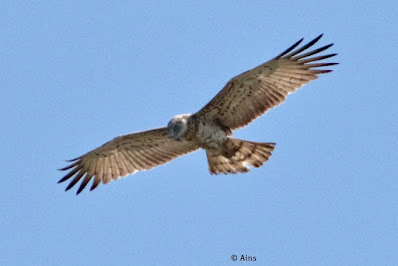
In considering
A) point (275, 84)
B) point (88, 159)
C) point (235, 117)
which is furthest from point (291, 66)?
point (88, 159)

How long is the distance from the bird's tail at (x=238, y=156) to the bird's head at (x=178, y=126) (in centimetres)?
66

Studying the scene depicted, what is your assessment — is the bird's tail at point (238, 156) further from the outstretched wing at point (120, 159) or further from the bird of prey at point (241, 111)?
the outstretched wing at point (120, 159)

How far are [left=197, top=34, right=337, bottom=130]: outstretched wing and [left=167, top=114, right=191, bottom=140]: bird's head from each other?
0.99 feet

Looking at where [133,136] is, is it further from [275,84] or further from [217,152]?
[275,84]

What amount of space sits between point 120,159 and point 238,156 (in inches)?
85.6

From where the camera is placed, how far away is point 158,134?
13.7 m

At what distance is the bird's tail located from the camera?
42.9 feet

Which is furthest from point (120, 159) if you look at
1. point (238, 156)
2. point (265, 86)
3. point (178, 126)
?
point (265, 86)

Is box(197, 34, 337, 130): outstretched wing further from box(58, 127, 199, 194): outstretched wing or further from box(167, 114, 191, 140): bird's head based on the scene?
box(58, 127, 199, 194): outstretched wing

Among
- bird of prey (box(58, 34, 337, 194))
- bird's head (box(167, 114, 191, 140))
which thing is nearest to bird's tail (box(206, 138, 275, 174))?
bird of prey (box(58, 34, 337, 194))

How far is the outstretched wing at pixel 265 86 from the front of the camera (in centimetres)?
1292

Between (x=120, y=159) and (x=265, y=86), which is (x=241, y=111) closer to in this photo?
(x=265, y=86)

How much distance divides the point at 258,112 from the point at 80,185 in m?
3.30

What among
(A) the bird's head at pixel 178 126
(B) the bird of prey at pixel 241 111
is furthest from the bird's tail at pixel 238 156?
(A) the bird's head at pixel 178 126
